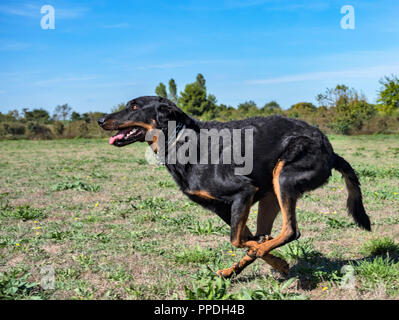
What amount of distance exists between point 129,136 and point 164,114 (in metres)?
0.49

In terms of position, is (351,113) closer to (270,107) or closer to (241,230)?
(270,107)

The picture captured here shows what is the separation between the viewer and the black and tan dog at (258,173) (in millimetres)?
3725

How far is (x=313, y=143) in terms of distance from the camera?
3.85 meters

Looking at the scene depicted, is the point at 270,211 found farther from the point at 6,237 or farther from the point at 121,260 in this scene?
the point at 6,237

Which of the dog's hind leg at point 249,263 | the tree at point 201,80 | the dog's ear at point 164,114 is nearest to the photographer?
the dog's hind leg at point 249,263

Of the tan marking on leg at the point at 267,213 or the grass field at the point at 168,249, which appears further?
the tan marking on leg at the point at 267,213

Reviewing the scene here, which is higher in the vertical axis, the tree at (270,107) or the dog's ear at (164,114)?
the tree at (270,107)

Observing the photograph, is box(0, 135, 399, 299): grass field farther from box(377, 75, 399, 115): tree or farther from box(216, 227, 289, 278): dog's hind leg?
box(377, 75, 399, 115): tree

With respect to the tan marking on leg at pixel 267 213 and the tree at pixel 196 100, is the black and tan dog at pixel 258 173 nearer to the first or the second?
the tan marking on leg at pixel 267 213

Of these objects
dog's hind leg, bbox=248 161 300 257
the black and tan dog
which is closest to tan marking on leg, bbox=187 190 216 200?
the black and tan dog

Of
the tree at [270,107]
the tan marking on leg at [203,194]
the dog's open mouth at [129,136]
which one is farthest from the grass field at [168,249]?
the tree at [270,107]

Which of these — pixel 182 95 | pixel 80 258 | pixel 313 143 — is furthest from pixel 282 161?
pixel 182 95

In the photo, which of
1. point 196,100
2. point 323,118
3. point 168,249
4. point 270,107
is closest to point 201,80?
point 196,100

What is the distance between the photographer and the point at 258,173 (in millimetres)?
3826
